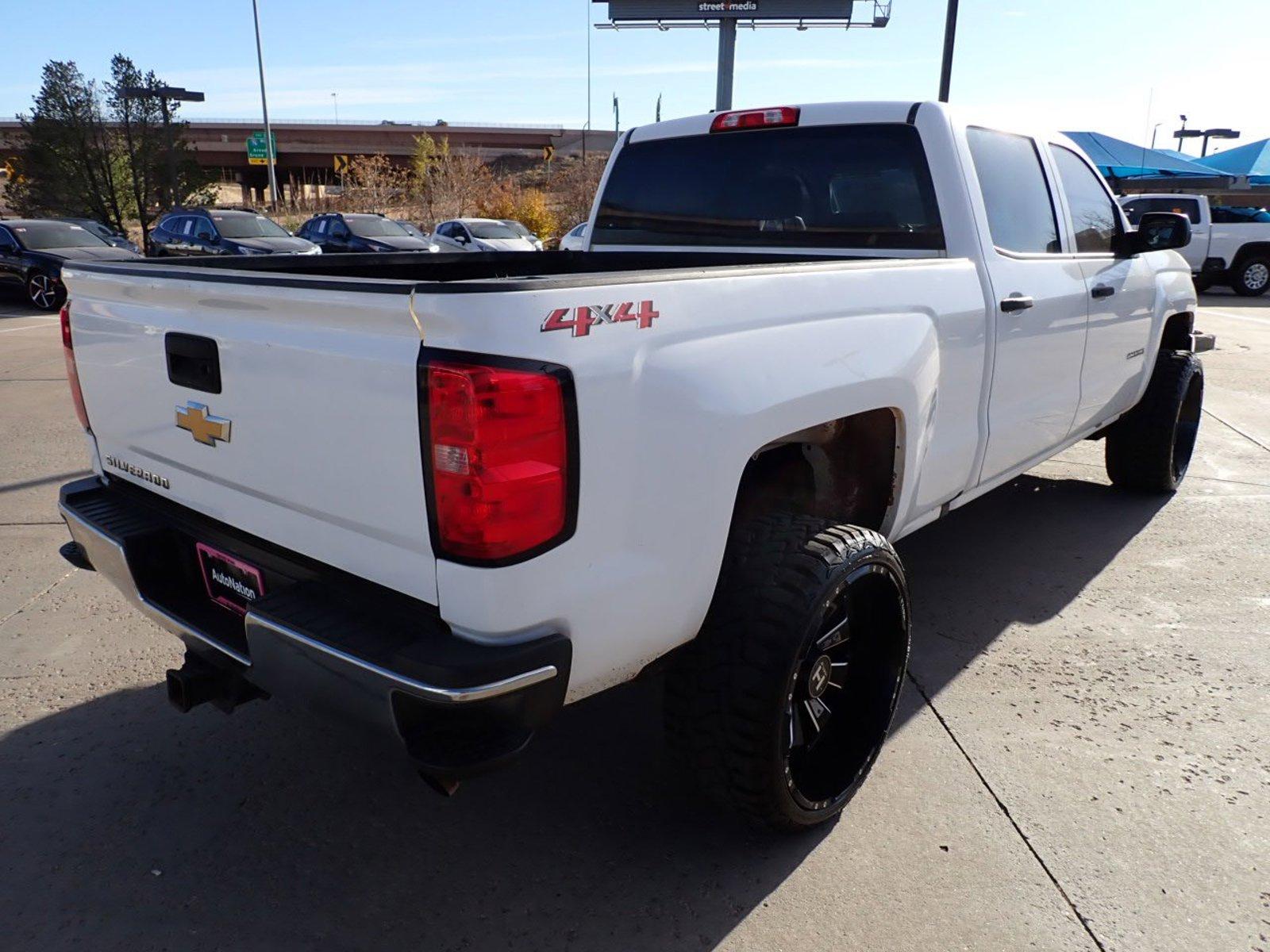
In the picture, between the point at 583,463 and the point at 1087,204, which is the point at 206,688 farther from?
the point at 1087,204

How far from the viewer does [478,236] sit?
73.6 ft

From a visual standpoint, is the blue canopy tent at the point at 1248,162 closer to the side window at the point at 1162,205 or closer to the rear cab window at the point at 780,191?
the side window at the point at 1162,205

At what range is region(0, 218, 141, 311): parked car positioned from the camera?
15062 mm

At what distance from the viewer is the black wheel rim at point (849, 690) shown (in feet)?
8.41

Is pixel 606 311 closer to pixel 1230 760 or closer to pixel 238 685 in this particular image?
pixel 238 685

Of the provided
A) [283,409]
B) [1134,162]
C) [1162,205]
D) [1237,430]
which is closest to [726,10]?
[1134,162]

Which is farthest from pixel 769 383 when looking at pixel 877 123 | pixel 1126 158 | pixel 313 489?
pixel 1126 158

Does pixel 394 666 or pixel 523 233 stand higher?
pixel 394 666

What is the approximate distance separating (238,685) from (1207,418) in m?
8.13

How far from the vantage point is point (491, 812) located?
108 inches

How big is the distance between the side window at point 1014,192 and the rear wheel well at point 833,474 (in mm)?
1089

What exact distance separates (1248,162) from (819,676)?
2843 centimetres

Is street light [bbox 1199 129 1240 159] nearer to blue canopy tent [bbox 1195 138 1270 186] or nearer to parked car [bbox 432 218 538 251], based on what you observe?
blue canopy tent [bbox 1195 138 1270 186]

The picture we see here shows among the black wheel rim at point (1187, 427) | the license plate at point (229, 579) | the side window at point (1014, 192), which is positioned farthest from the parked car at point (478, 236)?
the license plate at point (229, 579)
